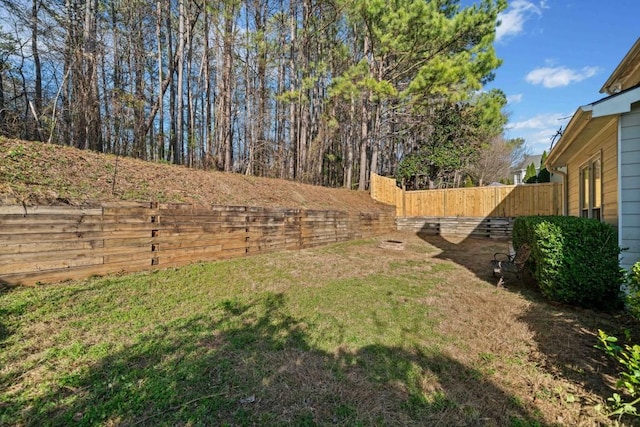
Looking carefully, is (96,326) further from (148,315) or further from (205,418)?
(205,418)

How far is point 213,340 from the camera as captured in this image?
106 inches

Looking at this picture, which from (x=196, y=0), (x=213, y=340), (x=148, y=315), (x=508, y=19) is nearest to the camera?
(x=213, y=340)

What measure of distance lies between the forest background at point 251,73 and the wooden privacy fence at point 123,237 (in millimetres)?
3613

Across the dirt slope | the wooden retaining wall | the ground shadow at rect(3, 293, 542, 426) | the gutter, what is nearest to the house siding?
the ground shadow at rect(3, 293, 542, 426)

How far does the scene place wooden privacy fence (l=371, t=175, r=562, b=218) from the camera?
36.8 feet

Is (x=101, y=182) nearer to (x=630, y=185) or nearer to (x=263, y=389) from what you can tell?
(x=263, y=389)

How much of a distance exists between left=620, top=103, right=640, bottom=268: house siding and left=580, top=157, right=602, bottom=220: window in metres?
1.55

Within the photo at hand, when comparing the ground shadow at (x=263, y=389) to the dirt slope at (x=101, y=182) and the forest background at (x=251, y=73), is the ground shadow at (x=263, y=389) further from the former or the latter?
the forest background at (x=251, y=73)

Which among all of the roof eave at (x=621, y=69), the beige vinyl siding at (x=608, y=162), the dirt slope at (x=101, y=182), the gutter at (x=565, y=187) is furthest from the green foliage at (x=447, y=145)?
the dirt slope at (x=101, y=182)

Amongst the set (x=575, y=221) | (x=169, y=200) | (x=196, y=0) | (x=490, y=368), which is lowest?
(x=490, y=368)

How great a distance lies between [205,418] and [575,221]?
4.72m

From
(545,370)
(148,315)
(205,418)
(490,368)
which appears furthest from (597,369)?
(148,315)

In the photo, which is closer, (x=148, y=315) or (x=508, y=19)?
(x=148, y=315)

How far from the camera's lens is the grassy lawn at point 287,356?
1.83m
